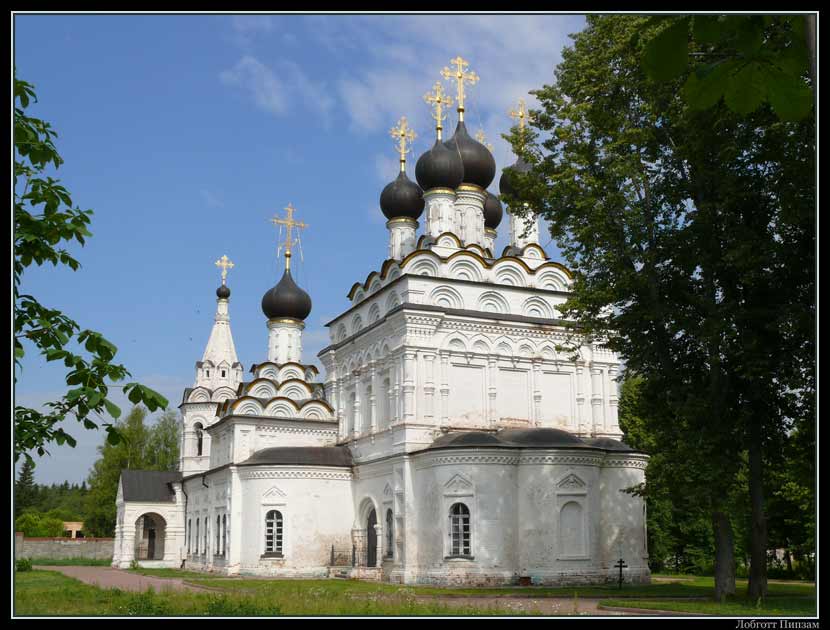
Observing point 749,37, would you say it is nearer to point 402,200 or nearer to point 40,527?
point 402,200

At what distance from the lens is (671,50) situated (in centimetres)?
329

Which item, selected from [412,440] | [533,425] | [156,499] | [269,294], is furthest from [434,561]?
[156,499]

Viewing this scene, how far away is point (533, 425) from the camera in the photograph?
25.1 metres

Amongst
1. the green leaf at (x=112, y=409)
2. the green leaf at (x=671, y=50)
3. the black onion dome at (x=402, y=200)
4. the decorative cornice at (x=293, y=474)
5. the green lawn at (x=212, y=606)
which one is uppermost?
the black onion dome at (x=402, y=200)

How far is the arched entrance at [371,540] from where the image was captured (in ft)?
84.4

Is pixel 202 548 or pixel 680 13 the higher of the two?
pixel 680 13

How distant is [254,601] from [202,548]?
20.0 m

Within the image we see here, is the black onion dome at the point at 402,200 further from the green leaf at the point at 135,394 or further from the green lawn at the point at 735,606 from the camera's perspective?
the green leaf at the point at 135,394

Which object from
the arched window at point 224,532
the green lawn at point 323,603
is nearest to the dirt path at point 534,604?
the green lawn at point 323,603

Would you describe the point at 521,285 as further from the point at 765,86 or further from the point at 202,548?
the point at 765,86

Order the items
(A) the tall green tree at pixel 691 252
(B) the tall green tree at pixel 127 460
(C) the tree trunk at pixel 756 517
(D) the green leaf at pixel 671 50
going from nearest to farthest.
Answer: (D) the green leaf at pixel 671 50, (A) the tall green tree at pixel 691 252, (C) the tree trunk at pixel 756 517, (B) the tall green tree at pixel 127 460

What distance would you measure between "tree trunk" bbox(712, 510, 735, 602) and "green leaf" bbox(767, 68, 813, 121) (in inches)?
523

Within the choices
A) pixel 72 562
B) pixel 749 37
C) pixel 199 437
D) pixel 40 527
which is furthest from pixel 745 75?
pixel 40 527

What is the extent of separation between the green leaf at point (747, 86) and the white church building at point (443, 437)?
16.3 meters
